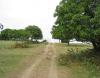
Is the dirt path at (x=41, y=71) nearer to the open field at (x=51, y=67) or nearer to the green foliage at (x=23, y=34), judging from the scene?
the open field at (x=51, y=67)

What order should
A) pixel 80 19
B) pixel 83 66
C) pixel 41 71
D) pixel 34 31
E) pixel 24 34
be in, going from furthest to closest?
pixel 34 31
pixel 24 34
pixel 80 19
pixel 83 66
pixel 41 71

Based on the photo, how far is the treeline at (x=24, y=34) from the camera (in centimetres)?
12430

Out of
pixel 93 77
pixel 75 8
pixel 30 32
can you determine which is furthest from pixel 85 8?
pixel 30 32

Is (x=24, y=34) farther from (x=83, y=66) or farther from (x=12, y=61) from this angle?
(x=83, y=66)

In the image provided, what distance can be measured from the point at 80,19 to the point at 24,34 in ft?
311

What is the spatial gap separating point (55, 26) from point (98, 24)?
8.54 meters

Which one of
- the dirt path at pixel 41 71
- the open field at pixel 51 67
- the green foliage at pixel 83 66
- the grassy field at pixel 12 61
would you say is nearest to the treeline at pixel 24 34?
the grassy field at pixel 12 61

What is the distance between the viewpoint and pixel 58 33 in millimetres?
31000

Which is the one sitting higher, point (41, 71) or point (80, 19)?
point (80, 19)

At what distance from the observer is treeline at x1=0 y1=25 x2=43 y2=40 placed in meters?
124

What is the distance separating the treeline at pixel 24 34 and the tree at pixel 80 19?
91.8 metres

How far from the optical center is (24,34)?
121m

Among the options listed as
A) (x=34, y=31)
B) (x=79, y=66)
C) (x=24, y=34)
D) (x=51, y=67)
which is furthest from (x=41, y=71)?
(x=34, y=31)

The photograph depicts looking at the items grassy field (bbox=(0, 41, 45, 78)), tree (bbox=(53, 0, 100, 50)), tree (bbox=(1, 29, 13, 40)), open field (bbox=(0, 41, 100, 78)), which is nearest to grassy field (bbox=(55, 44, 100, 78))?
open field (bbox=(0, 41, 100, 78))
